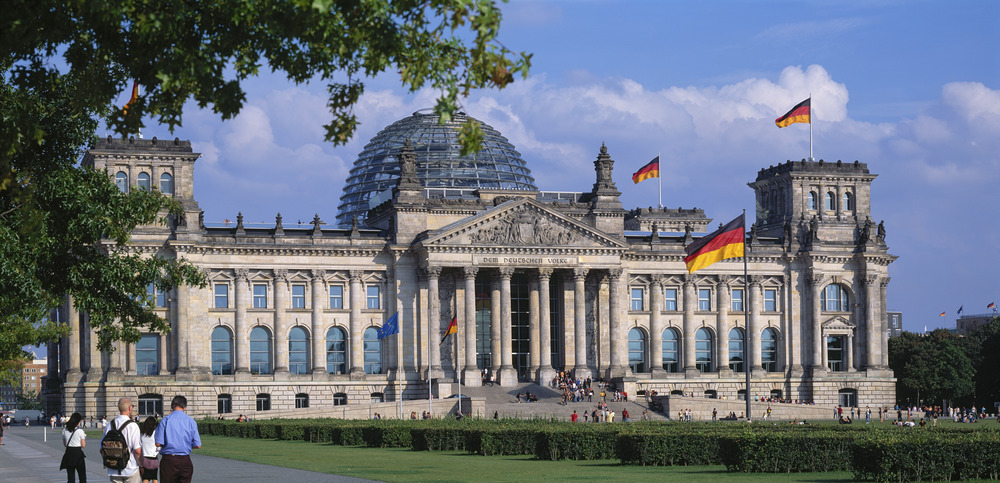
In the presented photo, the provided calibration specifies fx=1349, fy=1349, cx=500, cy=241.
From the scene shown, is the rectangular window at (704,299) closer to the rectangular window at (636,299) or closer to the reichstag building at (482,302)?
the reichstag building at (482,302)

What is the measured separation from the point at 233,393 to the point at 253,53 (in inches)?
3397

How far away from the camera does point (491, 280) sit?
110 metres

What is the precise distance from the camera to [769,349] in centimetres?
11744

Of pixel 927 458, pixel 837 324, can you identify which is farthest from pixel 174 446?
pixel 837 324

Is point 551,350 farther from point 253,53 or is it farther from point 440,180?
point 253,53

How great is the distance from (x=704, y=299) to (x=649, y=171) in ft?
39.5

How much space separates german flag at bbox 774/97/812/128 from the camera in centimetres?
10838

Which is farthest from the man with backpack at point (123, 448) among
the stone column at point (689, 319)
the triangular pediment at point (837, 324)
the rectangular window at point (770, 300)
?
the triangular pediment at point (837, 324)

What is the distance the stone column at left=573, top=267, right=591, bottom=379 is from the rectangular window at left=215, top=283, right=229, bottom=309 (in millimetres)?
27495

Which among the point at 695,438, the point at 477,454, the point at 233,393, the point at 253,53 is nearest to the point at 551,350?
the point at 233,393

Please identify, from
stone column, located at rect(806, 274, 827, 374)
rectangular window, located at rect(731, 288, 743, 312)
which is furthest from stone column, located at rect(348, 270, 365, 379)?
stone column, located at rect(806, 274, 827, 374)

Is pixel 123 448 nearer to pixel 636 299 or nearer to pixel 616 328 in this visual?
pixel 616 328

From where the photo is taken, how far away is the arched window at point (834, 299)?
4641 inches

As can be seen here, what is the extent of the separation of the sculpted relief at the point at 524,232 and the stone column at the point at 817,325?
2319 centimetres
